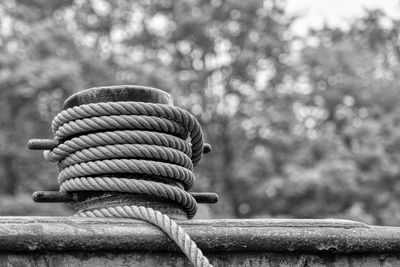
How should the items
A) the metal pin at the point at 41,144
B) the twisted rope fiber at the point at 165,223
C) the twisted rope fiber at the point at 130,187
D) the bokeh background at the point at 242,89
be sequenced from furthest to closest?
the bokeh background at the point at 242,89 < the metal pin at the point at 41,144 < the twisted rope fiber at the point at 130,187 < the twisted rope fiber at the point at 165,223

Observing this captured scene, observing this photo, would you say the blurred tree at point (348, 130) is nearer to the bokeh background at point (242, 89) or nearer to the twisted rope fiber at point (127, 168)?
the bokeh background at point (242, 89)

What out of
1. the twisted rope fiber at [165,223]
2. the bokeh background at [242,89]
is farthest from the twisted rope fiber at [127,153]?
the bokeh background at [242,89]

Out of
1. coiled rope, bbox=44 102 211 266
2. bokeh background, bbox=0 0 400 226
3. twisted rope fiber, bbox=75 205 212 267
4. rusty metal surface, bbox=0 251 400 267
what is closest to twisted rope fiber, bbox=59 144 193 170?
coiled rope, bbox=44 102 211 266

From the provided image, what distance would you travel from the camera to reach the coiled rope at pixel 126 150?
4.02 feet

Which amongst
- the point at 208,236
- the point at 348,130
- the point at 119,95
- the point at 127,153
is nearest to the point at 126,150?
the point at 127,153

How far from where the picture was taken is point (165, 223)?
1.05 m

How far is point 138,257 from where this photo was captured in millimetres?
1042

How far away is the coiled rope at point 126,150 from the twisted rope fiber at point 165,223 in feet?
0.11

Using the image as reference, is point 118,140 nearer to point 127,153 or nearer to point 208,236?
point 127,153

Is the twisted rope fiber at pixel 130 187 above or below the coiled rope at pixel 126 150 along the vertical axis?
below

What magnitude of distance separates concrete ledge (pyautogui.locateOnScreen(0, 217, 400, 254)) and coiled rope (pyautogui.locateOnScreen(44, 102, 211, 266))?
0.16m

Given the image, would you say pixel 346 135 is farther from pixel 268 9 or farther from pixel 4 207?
pixel 4 207

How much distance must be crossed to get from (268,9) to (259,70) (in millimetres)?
1194

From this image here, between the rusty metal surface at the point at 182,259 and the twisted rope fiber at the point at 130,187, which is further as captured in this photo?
the twisted rope fiber at the point at 130,187
